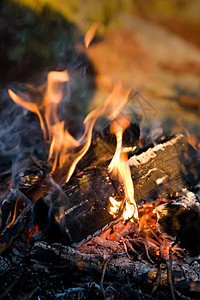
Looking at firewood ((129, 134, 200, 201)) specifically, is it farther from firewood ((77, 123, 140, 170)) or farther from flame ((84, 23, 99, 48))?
flame ((84, 23, 99, 48))

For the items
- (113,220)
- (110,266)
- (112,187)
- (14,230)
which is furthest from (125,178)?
(14,230)

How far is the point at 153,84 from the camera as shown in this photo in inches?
122

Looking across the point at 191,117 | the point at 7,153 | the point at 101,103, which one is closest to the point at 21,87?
the point at 7,153

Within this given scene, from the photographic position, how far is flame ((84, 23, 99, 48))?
10.8ft

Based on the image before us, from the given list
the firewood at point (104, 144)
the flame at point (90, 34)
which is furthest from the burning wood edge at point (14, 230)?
the flame at point (90, 34)

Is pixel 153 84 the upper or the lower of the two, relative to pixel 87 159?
upper

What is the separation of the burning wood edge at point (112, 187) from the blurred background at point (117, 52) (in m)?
0.53

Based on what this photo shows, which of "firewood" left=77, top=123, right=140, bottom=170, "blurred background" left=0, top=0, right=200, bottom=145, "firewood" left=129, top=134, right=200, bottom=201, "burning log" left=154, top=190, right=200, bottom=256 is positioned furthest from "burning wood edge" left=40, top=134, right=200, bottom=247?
"blurred background" left=0, top=0, right=200, bottom=145

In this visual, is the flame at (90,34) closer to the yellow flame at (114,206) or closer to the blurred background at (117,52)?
the blurred background at (117,52)

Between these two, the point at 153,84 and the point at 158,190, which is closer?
the point at 158,190

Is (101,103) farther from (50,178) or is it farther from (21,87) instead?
(50,178)

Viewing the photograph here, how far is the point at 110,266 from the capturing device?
182 centimetres

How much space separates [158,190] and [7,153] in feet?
7.72

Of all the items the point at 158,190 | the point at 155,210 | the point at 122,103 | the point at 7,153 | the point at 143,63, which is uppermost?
the point at 143,63
